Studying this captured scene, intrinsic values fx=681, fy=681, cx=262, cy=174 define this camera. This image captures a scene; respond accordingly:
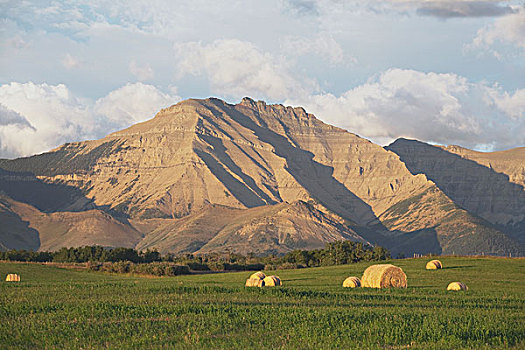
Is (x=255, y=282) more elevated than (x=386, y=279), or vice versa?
(x=386, y=279)

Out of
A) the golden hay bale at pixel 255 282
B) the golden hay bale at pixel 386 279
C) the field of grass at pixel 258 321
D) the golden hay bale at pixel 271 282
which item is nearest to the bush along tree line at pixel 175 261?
the golden hay bale at pixel 255 282

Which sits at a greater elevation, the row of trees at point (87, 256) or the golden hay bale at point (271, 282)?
the row of trees at point (87, 256)

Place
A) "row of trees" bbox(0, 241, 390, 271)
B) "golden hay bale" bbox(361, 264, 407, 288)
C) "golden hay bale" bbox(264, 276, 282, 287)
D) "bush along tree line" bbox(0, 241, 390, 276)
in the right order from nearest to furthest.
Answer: "golden hay bale" bbox(361, 264, 407, 288) → "golden hay bale" bbox(264, 276, 282, 287) → "bush along tree line" bbox(0, 241, 390, 276) → "row of trees" bbox(0, 241, 390, 271)

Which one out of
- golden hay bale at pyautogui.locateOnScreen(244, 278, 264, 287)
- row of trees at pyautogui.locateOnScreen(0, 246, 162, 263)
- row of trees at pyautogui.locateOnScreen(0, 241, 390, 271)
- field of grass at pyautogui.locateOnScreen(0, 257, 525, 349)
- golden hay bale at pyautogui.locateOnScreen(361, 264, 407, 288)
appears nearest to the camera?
field of grass at pyautogui.locateOnScreen(0, 257, 525, 349)

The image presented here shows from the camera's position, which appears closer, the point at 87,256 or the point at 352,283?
the point at 352,283

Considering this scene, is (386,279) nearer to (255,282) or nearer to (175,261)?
(255,282)

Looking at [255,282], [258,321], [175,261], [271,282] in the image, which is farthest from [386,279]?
[175,261]

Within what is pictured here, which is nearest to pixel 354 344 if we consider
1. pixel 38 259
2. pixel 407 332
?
pixel 407 332

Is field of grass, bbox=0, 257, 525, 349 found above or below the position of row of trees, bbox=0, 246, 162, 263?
below

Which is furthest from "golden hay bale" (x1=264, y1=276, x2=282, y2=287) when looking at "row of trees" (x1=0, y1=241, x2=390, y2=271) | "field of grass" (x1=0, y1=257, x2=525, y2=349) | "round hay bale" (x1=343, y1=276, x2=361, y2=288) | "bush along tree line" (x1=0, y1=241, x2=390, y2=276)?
"row of trees" (x1=0, y1=241, x2=390, y2=271)

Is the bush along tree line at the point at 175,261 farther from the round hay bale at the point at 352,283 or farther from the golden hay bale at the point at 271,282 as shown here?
the round hay bale at the point at 352,283

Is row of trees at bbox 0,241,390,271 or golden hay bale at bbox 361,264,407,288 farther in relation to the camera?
row of trees at bbox 0,241,390,271

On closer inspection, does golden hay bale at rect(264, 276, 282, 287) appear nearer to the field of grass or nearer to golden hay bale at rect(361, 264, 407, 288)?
golden hay bale at rect(361, 264, 407, 288)

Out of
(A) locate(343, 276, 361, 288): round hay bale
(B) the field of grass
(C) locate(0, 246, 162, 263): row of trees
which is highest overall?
(C) locate(0, 246, 162, 263): row of trees
